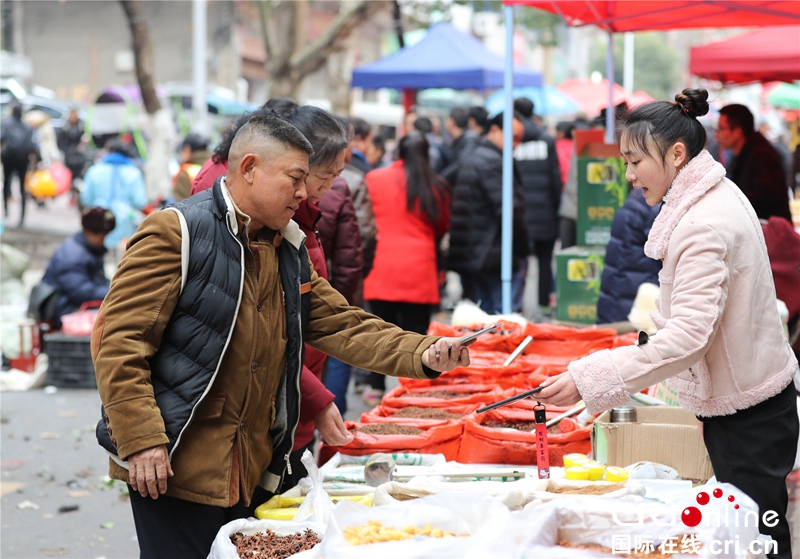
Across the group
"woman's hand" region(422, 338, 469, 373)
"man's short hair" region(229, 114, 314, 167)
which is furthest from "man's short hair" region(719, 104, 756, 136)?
"man's short hair" region(229, 114, 314, 167)

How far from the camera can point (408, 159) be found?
7414mm

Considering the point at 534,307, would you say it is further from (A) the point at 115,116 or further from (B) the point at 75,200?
(A) the point at 115,116

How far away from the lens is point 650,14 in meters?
6.89

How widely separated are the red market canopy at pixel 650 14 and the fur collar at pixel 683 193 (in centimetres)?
322

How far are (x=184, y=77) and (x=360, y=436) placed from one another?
109 ft

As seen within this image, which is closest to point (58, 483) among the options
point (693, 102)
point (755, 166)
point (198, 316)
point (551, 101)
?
point (198, 316)

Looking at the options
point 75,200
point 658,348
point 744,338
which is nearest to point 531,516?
point 658,348

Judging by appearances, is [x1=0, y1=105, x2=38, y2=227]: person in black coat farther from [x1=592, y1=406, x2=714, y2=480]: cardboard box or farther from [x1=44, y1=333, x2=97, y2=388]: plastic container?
[x1=592, y1=406, x2=714, y2=480]: cardboard box

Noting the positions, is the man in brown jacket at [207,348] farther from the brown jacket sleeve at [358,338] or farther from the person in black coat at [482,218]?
the person in black coat at [482,218]

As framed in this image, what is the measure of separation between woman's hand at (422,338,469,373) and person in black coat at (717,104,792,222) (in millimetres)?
5135

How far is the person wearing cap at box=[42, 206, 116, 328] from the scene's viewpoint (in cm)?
837

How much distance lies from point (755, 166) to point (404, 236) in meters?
2.94

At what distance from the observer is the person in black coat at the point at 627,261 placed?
6.20 m

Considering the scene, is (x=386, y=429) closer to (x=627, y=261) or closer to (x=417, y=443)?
(x=417, y=443)
